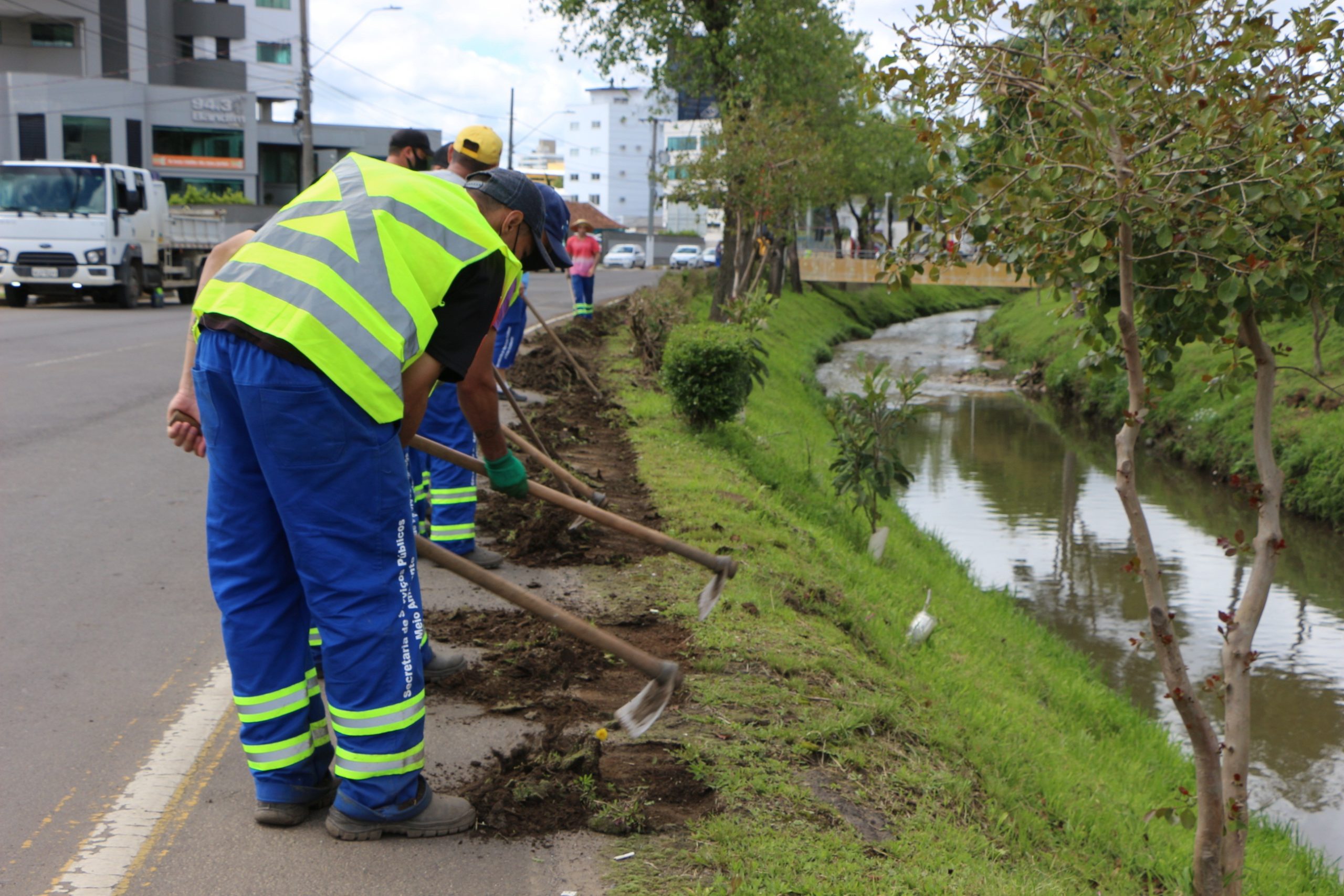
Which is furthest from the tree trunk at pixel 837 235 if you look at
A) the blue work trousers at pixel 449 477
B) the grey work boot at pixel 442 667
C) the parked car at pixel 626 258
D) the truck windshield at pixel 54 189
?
the grey work boot at pixel 442 667

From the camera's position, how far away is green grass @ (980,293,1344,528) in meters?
13.4

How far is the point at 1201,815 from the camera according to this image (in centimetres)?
434

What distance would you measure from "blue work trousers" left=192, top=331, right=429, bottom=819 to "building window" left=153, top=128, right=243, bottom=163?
48.7 m

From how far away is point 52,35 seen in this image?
44156mm

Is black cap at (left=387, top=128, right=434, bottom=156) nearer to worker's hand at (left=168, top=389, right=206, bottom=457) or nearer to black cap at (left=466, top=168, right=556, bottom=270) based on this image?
black cap at (left=466, top=168, right=556, bottom=270)

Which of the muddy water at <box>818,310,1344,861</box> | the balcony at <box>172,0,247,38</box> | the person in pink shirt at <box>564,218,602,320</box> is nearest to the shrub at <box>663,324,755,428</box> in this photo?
the muddy water at <box>818,310,1344,861</box>

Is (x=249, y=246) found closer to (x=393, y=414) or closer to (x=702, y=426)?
(x=393, y=414)

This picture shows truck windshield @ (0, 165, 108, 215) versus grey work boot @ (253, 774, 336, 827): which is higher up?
truck windshield @ (0, 165, 108, 215)

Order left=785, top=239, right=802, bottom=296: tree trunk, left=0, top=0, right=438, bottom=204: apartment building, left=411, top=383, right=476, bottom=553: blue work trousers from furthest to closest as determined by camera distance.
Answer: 1. left=0, top=0, right=438, bottom=204: apartment building
2. left=785, top=239, right=802, bottom=296: tree trunk
3. left=411, top=383, right=476, bottom=553: blue work trousers

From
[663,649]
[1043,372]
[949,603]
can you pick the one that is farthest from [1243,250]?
[1043,372]

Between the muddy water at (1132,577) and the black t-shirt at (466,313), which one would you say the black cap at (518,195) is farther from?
the muddy water at (1132,577)

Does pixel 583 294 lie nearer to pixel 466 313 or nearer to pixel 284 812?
pixel 466 313

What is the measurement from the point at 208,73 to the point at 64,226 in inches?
1423

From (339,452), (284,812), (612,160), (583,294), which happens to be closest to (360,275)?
(339,452)
